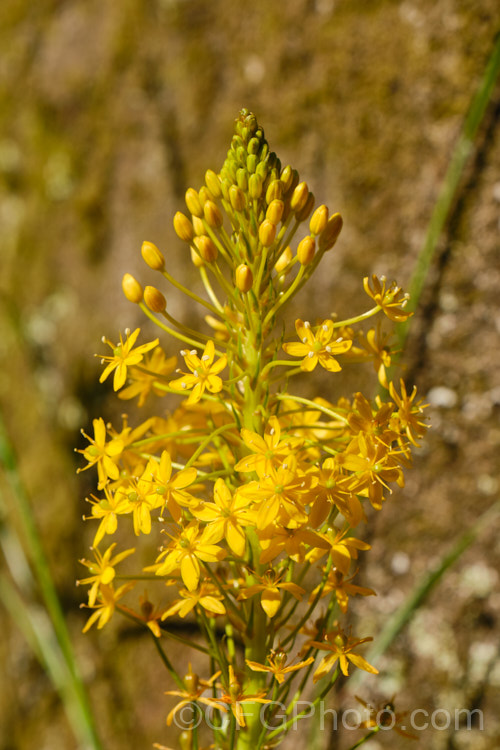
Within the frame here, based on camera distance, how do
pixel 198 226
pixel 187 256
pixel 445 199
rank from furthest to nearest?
1. pixel 187 256
2. pixel 445 199
3. pixel 198 226

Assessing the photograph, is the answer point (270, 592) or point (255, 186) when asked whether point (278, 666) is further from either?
point (255, 186)

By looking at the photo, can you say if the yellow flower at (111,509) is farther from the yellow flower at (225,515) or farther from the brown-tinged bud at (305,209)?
the brown-tinged bud at (305,209)

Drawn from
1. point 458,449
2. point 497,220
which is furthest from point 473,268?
point 458,449

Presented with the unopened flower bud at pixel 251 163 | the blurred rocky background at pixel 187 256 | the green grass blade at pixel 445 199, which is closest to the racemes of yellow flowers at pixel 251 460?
the unopened flower bud at pixel 251 163

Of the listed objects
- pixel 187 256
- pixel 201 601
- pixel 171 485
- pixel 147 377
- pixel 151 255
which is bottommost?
pixel 201 601

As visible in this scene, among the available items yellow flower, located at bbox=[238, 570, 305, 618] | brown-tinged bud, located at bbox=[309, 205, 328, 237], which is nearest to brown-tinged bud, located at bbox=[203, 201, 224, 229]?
brown-tinged bud, located at bbox=[309, 205, 328, 237]

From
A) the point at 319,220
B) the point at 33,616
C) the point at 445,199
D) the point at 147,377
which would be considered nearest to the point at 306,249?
the point at 319,220

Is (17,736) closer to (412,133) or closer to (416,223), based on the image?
(416,223)
